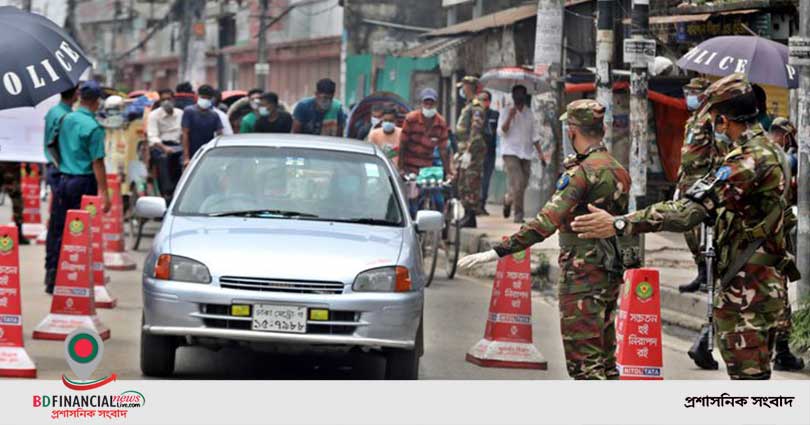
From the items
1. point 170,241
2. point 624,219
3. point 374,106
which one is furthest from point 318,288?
point 374,106

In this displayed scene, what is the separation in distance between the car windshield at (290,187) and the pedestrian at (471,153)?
10.4 m

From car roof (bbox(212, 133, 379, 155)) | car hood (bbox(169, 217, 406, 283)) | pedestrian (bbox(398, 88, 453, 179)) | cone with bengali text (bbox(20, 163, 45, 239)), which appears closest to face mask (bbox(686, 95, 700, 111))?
car roof (bbox(212, 133, 379, 155))

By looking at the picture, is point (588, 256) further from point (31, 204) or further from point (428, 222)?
point (31, 204)

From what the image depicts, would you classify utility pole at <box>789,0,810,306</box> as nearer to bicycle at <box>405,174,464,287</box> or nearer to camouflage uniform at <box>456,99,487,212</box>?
bicycle at <box>405,174,464,287</box>

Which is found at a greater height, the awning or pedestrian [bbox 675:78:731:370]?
the awning

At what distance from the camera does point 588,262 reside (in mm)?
8086

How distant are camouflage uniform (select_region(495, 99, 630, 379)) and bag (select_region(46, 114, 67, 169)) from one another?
645cm

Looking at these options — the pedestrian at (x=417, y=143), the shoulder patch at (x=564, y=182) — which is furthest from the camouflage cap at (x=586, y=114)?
the pedestrian at (x=417, y=143)

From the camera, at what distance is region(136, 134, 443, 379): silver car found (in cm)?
903

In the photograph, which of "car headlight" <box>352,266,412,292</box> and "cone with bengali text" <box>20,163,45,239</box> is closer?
"car headlight" <box>352,266,412,292</box>

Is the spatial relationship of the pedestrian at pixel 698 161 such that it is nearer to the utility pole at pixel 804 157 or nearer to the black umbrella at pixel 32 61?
the utility pole at pixel 804 157

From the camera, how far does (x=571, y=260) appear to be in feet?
26.7

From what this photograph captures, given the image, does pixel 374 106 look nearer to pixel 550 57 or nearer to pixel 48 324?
pixel 550 57
